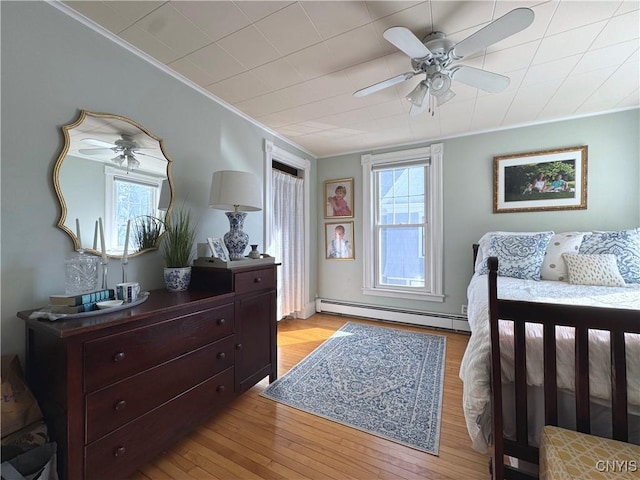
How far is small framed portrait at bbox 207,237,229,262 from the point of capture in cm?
185

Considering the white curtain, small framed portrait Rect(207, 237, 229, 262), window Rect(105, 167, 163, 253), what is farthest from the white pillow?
window Rect(105, 167, 163, 253)

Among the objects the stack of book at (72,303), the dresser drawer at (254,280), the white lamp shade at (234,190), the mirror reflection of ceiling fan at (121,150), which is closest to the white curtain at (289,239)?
the dresser drawer at (254,280)

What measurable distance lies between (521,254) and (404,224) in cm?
138

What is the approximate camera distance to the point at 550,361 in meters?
1.01

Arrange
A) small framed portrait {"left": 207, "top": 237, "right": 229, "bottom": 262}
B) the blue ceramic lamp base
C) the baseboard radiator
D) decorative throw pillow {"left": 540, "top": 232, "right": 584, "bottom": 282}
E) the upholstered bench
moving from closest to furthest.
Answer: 1. the upholstered bench
2. small framed portrait {"left": 207, "top": 237, "right": 229, "bottom": 262}
3. the blue ceramic lamp base
4. decorative throw pillow {"left": 540, "top": 232, "right": 584, "bottom": 282}
5. the baseboard radiator

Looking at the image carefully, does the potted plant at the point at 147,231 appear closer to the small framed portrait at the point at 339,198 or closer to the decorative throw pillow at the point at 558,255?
the small framed portrait at the point at 339,198

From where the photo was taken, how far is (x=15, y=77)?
1.21 metres

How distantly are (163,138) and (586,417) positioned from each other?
107 inches

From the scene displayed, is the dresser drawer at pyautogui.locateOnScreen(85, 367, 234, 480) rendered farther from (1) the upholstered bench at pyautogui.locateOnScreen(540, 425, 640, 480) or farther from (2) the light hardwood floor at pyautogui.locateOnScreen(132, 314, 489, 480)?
(1) the upholstered bench at pyautogui.locateOnScreen(540, 425, 640, 480)

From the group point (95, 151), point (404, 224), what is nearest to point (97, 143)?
point (95, 151)

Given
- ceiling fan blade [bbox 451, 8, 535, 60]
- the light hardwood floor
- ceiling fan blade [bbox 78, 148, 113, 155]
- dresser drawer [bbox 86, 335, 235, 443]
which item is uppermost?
ceiling fan blade [bbox 451, 8, 535, 60]

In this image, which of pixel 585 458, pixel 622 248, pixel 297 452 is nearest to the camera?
pixel 585 458

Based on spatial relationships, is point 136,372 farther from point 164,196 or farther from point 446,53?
point 446,53

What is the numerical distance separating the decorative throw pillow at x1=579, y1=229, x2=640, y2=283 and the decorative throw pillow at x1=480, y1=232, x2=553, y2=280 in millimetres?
292
